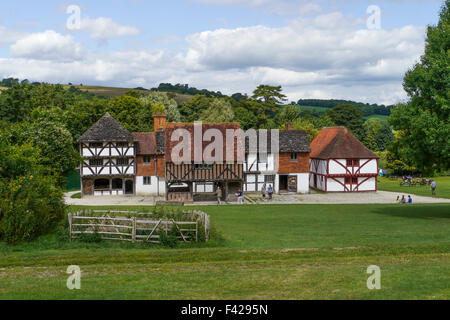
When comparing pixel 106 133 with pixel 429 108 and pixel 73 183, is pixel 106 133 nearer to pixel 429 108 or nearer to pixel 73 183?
pixel 73 183

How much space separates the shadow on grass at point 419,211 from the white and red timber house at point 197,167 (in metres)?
12.2

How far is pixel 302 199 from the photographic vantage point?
3578cm

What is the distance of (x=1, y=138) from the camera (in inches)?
857

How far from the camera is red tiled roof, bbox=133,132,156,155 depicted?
38.5m

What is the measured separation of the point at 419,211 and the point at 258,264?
Answer: 17.5m

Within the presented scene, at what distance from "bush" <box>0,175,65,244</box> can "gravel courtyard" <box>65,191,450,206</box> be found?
13.6m

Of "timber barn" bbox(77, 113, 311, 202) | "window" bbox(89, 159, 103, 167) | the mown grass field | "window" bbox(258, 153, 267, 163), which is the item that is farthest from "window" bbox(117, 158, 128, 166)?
the mown grass field

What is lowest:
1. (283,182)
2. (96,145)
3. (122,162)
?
(283,182)

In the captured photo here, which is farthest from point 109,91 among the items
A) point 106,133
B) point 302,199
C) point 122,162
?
point 302,199

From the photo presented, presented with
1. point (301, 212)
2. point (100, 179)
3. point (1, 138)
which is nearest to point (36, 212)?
point (1, 138)
